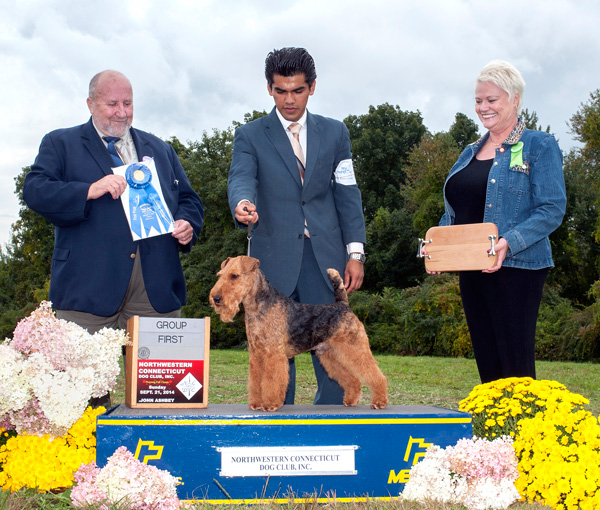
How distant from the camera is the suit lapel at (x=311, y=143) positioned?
3.78m

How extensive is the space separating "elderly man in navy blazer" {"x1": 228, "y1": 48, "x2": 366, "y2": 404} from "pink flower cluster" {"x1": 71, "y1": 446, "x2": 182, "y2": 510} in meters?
1.11

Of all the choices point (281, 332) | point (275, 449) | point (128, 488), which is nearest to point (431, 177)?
point (281, 332)

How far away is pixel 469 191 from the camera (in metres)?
3.91

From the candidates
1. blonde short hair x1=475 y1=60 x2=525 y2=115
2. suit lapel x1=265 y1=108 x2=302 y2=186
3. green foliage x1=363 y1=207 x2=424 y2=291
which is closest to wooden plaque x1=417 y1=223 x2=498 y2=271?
blonde short hair x1=475 y1=60 x2=525 y2=115

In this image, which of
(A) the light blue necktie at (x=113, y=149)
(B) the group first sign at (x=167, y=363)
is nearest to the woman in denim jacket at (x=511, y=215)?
(B) the group first sign at (x=167, y=363)

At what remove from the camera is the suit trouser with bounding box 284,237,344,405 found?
3.84 metres

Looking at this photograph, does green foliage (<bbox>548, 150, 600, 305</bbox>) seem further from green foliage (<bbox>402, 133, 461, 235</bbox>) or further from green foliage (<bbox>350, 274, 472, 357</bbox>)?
green foliage (<bbox>350, 274, 472, 357</bbox>)

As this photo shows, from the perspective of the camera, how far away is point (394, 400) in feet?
25.6

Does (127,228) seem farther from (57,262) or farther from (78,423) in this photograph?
(78,423)

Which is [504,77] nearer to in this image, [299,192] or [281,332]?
[299,192]

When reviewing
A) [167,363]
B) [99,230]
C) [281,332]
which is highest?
[99,230]

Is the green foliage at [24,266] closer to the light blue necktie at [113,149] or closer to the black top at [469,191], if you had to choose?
the light blue necktie at [113,149]

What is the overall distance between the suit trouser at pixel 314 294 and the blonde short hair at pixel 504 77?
1572 millimetres

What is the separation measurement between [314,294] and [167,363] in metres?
1.07
